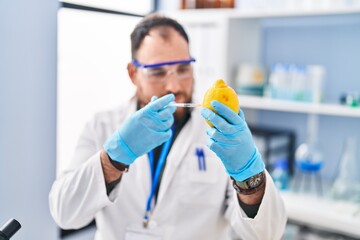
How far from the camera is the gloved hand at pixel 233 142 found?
40.3 inches

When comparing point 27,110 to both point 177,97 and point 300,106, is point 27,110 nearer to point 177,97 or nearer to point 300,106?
point 177,97

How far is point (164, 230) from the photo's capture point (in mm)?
1386

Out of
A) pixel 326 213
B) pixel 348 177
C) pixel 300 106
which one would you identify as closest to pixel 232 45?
pixel 300 106

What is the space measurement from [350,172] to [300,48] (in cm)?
74

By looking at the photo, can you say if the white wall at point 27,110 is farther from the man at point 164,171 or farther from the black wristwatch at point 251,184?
the black wristwatch at point 251,184

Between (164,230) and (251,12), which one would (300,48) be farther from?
(164,230)

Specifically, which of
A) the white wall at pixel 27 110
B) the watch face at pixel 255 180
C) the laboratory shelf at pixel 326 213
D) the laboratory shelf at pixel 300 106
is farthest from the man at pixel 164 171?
the laboratory shelf at pixel 300 106

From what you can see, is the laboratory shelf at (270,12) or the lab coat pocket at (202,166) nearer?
the lab coat pocket at (202,166)

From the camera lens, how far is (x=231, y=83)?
243cm

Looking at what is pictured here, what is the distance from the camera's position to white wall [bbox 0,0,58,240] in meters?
1.79

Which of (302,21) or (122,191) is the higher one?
(302,21)

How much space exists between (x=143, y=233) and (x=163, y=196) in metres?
0.13

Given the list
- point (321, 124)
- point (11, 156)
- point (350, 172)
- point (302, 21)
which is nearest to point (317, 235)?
point (350, 172)

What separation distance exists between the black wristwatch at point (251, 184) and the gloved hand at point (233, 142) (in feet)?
0.06
